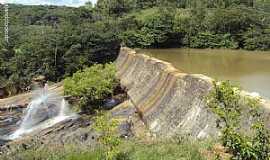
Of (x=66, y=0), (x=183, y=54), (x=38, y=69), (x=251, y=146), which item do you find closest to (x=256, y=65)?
(x=183, y=54)

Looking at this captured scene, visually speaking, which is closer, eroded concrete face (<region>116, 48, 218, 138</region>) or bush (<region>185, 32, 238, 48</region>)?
eroded concrete face (<region>116, 48, 218, 138</region>)

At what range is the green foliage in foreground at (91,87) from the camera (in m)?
31.9

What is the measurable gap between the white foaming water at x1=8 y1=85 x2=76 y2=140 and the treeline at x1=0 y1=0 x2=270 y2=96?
8.17 meters

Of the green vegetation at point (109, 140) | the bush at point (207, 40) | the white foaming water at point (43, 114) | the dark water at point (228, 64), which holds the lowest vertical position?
the white foaming water at point (43, 114)

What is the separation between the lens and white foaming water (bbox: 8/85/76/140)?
30.1 m

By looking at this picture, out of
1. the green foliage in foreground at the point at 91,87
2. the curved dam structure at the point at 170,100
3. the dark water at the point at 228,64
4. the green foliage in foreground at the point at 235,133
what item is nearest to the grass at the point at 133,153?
the green foliage in foreground at the point at 235,133

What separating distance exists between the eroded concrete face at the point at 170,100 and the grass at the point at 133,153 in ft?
20.4

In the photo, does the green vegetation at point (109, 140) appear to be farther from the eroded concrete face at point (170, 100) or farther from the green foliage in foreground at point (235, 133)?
the eroded concrete face at point (170, 100)

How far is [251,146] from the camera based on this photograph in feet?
34.2

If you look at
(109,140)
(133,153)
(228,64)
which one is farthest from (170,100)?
(228,64)

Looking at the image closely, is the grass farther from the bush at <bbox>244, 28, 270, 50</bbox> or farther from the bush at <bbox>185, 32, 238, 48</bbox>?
the bush at <bbox>185, 32, 238, 48</bbox>

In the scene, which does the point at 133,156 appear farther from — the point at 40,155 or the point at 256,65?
the point at 256,65

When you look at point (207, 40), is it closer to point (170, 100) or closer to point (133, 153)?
point (170, 100)

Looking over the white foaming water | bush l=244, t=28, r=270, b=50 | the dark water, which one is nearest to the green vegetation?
the white foaming water
